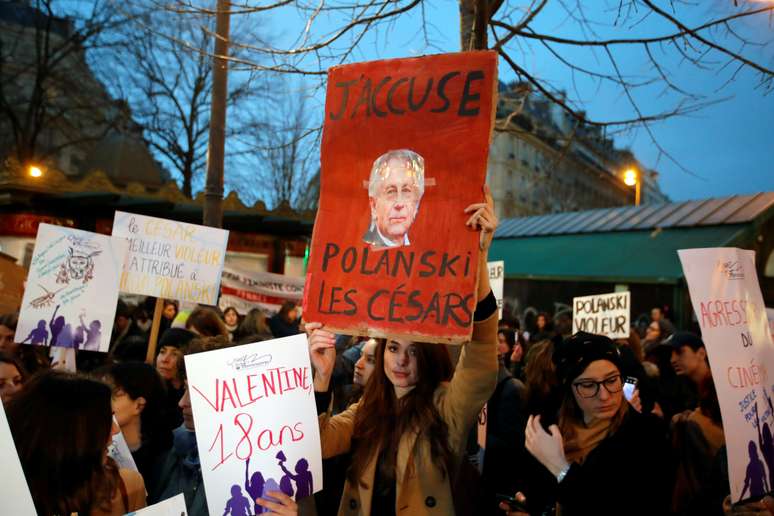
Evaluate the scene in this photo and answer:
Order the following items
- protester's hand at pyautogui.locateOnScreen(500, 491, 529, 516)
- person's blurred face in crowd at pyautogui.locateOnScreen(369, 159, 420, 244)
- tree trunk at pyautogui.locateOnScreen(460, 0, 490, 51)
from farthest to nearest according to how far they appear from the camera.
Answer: tree trunk at pyautogui.locateOnScreen(460, 0, 490, 51), protester's hand at pyautogui.locateOnScreen(500, 491, 529, 516), person's blurred face in crowd at pyautogui.locateOnScreen(369, 159, 420, 244)

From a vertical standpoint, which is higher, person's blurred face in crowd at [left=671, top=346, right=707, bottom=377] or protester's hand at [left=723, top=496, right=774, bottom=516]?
person's blurred face in crowd at [left=671, top=346, right=707, bottom=377]

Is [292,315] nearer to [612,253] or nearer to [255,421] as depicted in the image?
[255,421]

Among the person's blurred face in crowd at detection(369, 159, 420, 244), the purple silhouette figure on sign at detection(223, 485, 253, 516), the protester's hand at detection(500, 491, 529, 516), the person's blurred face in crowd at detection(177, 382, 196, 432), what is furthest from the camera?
the person's blurred face in crowd at detection(177, 382, 196, 432)

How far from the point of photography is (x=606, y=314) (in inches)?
288

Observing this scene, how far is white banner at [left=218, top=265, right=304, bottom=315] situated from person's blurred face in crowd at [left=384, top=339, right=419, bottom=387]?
8822 mm

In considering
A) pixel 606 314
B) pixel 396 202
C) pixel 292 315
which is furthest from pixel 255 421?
pixel 292 315

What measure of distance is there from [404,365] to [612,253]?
15482 millimetres

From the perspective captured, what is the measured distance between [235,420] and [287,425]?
21 cm

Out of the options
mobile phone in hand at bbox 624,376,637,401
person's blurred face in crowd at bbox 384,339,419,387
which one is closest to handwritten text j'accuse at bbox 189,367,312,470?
person's blurred face in crowd at bbox 384,339,419,387

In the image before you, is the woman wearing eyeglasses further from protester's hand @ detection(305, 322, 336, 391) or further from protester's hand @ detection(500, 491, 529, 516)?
protester's hand @ detection(305, 322, 336, 391)

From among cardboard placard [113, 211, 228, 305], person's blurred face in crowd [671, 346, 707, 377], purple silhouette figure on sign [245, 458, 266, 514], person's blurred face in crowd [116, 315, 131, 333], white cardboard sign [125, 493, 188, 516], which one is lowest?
person's blurred face in crowd [116, 315, 131, 333]

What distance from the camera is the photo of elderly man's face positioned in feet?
8.27

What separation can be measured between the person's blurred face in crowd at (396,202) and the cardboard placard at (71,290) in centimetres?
292

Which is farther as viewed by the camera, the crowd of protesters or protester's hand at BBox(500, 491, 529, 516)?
protester's hand at BBox(500, 491, 529, 516)
